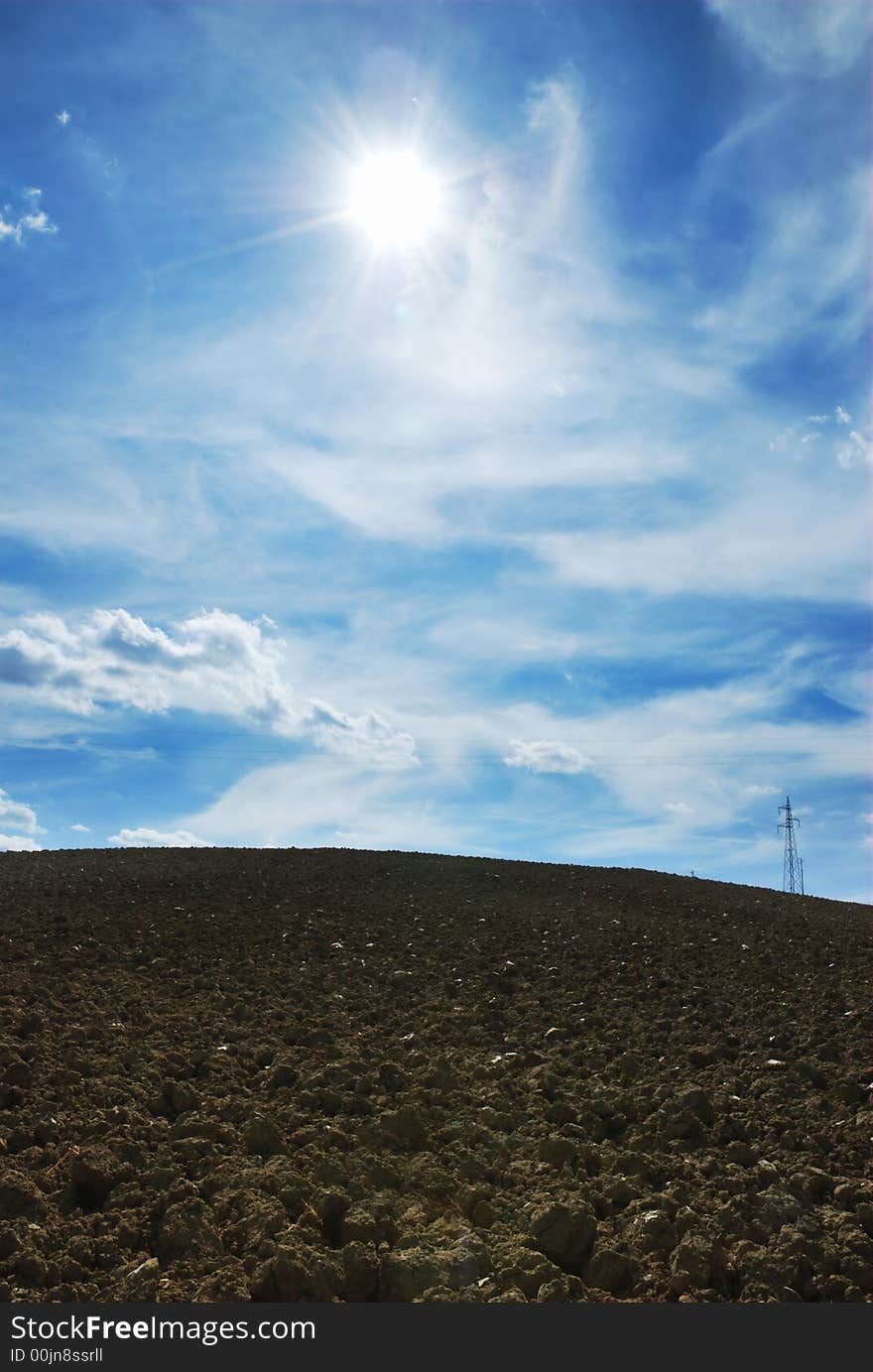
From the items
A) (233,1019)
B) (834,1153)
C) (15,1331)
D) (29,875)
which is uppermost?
(29,875)

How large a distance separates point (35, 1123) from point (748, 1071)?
5.85m

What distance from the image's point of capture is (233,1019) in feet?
29.2

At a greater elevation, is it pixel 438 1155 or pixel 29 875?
pixel 29 875

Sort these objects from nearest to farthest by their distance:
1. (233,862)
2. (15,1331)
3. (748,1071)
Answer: (15,1331), (748,1071), (233,862)

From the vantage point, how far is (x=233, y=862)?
1794 cm

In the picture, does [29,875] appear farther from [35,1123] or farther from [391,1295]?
[391,1295]

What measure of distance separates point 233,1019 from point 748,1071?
478 centimetres

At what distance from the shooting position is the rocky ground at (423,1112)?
5410mm

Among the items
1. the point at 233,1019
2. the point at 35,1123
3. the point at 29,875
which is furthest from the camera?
the point at 29,875

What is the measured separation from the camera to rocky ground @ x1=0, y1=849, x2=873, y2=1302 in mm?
5410

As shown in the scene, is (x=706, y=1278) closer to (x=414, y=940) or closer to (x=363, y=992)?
(x=363, y=992)

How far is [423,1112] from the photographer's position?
7.07m

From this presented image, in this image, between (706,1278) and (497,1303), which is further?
(706,1278)

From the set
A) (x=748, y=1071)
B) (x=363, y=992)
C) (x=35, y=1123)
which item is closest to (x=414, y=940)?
(x=363, y=992)
